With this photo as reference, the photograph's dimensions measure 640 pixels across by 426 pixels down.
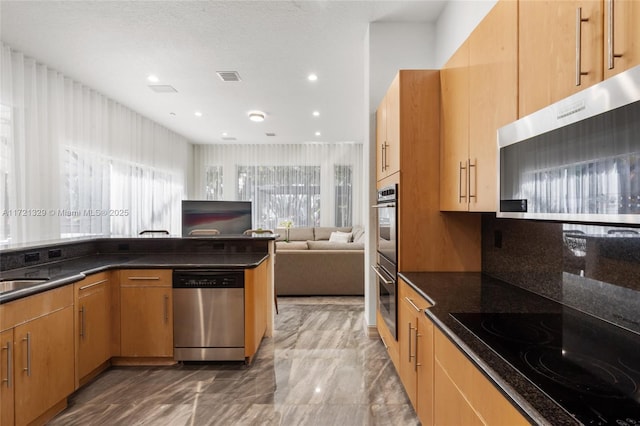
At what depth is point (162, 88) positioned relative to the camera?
4.66 metres

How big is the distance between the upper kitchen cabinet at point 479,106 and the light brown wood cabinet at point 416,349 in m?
0.61

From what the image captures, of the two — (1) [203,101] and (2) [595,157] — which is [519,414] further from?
(1) [203,101]

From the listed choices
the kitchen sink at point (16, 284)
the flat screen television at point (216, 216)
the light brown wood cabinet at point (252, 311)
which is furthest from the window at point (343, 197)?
the kitchen sink at point (16, 284)

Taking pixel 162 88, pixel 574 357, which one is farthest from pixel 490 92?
pixel 162 88

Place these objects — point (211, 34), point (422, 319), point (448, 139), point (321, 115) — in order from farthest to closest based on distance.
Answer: point (321, 115) → point (211, 34) → point (448, 139) → point (422, 319)

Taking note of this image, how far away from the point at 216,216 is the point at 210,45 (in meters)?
1.95

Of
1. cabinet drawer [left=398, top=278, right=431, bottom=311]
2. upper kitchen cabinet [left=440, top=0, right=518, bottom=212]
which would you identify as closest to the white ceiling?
upper kitchen cabinet [left=440, top=0, right=518, bottom=212]

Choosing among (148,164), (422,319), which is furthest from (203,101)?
(422,319)

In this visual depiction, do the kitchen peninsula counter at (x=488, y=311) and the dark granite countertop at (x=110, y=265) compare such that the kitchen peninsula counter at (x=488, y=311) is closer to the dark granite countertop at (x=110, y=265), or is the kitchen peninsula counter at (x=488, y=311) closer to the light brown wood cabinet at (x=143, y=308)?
the dark granite countertop at (x=110, y=265)

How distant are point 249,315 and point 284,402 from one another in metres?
0.74

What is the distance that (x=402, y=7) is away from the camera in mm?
2980

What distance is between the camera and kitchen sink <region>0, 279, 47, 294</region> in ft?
6.88

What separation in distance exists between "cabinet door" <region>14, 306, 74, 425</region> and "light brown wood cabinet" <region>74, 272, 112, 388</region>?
0.11 metres

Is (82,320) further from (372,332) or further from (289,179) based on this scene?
(289,179)
